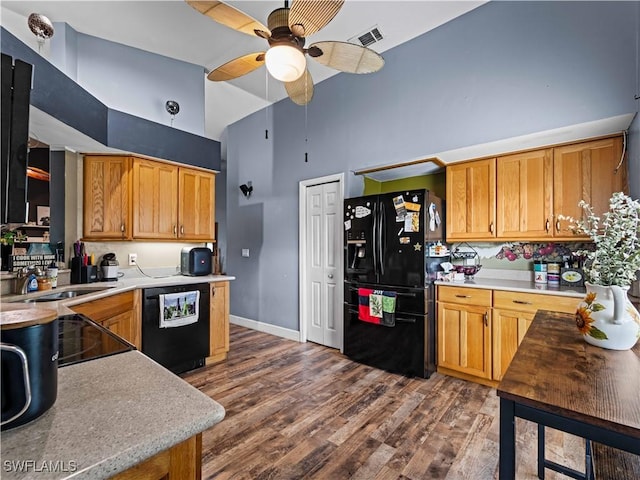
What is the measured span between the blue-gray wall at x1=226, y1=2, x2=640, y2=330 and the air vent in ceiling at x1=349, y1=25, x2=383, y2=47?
12.2 inches

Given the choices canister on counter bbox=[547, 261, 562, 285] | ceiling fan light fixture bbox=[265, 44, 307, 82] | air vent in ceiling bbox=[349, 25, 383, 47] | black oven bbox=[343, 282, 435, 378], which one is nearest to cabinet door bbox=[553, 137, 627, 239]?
canister on counter bbox=[547, 261, 562, 285]

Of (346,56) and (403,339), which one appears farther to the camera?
(403,339)

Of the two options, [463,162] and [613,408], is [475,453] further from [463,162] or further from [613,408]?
[463,162]

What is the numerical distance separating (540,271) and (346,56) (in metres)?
2.45

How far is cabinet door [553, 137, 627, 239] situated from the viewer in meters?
2.30

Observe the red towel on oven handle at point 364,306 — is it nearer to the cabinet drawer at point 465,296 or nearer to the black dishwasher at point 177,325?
the cabinet drawer at point 465,296

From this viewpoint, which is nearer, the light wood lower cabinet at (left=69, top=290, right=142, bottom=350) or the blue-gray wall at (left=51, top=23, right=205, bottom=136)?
the light wood lower cabinet at (left=69, top=290, right=142, bottom=350)

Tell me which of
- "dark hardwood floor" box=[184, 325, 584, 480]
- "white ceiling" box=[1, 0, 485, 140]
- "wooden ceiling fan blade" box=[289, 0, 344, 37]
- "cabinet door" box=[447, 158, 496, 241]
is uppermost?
"white ceiling" box=[1, 0, 485, 140]

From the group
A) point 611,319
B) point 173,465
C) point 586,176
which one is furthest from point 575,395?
point 586,176

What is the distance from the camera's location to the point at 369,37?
3.21 m

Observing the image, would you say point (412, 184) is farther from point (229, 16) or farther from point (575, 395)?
point (575, 395)

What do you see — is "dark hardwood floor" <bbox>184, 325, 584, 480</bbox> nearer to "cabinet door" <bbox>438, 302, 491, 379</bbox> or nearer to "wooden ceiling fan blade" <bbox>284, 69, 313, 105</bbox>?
"cabinet door" <bbox>438, 302, 491, 379</bbox>

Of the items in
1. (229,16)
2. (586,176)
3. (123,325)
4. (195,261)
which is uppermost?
(229,16)

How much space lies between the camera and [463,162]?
118 inches
